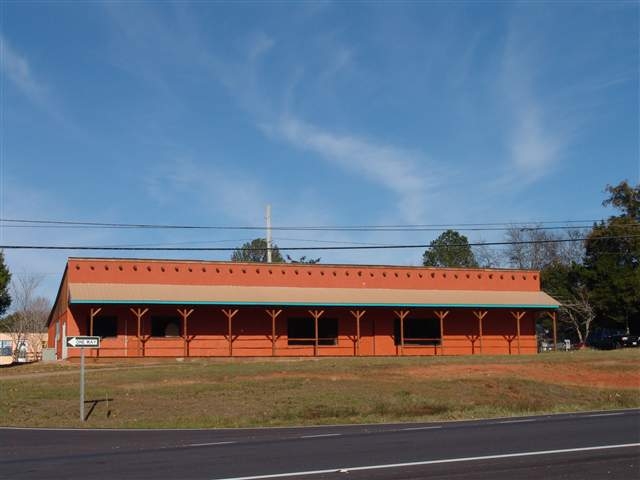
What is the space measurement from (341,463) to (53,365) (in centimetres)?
2725

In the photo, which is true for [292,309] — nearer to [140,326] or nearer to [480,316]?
[140,326]

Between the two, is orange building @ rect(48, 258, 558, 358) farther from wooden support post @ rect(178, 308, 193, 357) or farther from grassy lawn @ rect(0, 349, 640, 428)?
grassy lawn @ rect(0, 349, 640, 428)

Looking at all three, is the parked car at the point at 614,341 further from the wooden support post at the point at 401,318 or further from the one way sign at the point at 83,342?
the one way sign at the point at 83,342

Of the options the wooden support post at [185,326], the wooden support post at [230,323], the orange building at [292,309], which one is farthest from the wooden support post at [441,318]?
the wooden support post at [185,326]

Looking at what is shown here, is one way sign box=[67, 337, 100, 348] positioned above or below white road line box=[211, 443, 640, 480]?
above

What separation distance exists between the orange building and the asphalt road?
2150 centimetres

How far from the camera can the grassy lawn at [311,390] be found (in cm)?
2289

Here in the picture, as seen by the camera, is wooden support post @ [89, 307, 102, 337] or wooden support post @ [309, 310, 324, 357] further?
wooden support post @ [309, 310, 324, 357]

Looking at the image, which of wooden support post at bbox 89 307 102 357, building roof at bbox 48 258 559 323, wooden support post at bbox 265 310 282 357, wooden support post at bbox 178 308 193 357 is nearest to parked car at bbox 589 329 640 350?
building roof at bbox 48 258 559 323

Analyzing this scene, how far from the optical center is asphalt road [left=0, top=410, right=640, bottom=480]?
36.1ft

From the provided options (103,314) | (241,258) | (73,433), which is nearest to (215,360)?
(103,314)

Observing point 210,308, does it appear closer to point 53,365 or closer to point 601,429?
point 53,365

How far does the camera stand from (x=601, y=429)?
1572 centimetres

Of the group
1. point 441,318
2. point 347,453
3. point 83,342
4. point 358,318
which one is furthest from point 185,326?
point 347,453
